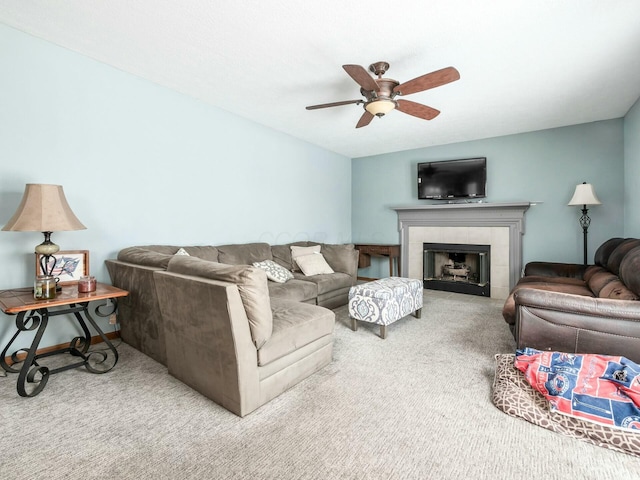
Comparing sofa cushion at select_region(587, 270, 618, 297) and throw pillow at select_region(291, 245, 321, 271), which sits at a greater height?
throw pillow at select_region(291, 245, 321, 271)

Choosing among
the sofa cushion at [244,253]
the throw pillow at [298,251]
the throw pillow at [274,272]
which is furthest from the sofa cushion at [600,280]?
the sofa cushion at [244,253]

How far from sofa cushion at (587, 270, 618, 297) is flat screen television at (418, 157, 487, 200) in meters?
2.24

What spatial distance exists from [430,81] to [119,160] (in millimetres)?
2843

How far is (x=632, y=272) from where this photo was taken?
2.10 metres

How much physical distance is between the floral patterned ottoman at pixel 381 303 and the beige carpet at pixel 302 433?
60 cm

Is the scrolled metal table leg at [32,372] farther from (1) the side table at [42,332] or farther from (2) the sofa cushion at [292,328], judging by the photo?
(2) the sofa cushion at [292,328]

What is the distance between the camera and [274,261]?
4180 mm

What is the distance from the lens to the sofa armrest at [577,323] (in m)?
1.85

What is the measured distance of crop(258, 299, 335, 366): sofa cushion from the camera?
1.83 m

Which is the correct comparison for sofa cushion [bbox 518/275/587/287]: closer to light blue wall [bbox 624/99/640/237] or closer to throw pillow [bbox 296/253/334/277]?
light blue wall [bbox 624/99/640/237]

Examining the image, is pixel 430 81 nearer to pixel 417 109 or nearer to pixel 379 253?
pixel 417 109

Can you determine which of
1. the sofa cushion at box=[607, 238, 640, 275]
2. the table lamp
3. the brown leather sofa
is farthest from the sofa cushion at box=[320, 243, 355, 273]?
the table lamp

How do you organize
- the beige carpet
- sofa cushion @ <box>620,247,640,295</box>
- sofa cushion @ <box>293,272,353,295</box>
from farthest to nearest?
sofa cushion @ <box>293,272,353,295</box>, sofa cushion @ <box>620,247,640,295</box>, the beige carpet

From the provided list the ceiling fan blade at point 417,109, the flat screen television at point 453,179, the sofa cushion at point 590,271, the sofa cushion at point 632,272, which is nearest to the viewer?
the sofa cushion at point 632,272
